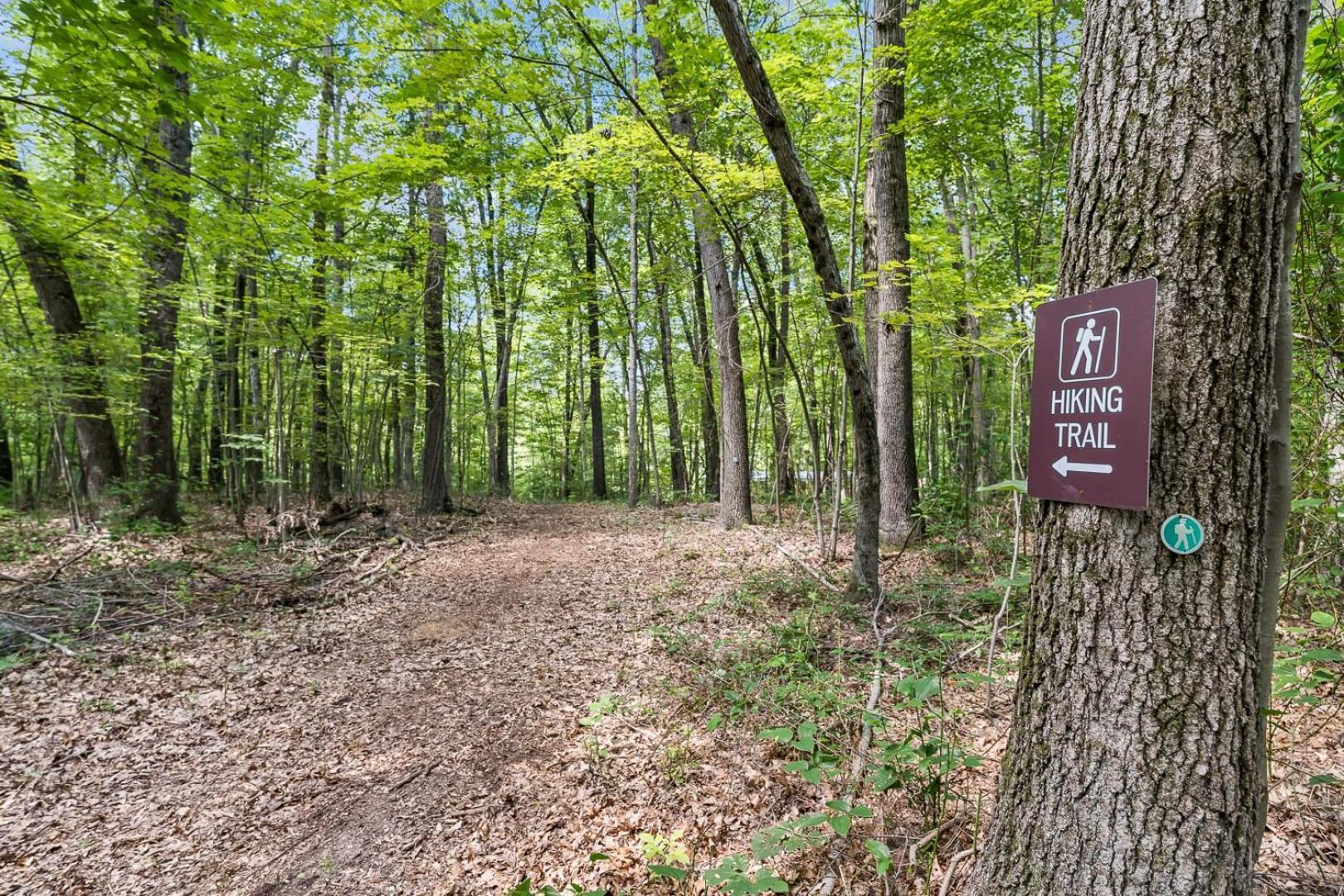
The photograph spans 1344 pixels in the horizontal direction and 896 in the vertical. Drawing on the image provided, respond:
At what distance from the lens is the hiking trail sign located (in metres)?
1.29

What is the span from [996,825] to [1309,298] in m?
2.57

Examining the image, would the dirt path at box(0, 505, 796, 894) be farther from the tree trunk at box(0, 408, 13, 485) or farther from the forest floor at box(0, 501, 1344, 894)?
the tree trunk at box(0, 408, 13, 485)

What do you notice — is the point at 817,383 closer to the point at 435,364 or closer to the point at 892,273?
the point at 892,273

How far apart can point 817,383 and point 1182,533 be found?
10.8 metres

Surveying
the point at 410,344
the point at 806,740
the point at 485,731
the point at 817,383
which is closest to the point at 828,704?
the point at 806,740

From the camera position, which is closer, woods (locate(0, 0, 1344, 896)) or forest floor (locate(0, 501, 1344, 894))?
woods (locate(0, 0, 1344, 896))

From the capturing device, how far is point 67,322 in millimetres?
7352

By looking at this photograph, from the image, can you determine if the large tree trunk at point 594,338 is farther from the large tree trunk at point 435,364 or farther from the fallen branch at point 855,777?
the fallen branch at point 855,777

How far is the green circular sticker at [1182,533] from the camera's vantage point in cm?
128

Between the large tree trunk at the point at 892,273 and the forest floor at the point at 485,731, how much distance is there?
82cm

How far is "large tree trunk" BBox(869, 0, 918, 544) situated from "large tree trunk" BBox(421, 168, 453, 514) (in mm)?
6982

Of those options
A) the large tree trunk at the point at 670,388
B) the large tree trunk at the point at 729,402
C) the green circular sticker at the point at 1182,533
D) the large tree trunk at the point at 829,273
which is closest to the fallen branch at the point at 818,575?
the large tree trunk at the point at 829,273

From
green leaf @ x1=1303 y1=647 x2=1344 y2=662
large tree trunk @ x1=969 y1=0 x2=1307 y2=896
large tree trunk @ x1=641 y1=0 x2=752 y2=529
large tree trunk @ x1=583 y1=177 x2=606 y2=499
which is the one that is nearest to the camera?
large tree trunk @ x1=969 y1=0 x2=1307 y2=896

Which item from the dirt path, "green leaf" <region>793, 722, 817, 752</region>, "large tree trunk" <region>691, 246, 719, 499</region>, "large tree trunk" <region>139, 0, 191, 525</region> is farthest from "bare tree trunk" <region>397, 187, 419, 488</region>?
"green leaf" <region>793, 722, 817, 752</region>
